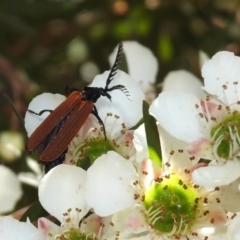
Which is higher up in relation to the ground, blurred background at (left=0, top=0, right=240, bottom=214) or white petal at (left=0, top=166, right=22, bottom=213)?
blurred background at (left=0, top=0, right=240, bottom=214)

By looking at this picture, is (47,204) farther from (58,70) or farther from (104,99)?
(58,70)

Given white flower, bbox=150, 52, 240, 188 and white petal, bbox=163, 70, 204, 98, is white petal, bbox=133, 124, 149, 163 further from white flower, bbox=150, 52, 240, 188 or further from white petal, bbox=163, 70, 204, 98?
white petal, bbox=163, 70, 204, 98

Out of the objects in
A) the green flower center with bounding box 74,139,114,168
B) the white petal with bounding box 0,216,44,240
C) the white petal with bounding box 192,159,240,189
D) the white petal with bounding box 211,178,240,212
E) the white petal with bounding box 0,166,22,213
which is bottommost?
the white petal with bounding box 0,166,22,213

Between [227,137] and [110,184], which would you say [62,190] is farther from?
[227,137]

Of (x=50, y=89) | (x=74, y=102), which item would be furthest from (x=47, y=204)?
(x=50, y=89)

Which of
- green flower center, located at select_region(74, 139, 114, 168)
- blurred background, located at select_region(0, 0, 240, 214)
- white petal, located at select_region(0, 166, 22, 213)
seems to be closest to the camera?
green flower center, located at select_region(74, 139, 114, 168)

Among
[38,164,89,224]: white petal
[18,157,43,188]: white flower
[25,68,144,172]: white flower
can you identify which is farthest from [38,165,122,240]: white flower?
[18,157,43,188]: white flower

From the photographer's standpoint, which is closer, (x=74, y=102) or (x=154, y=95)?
(x=74, y=102)
